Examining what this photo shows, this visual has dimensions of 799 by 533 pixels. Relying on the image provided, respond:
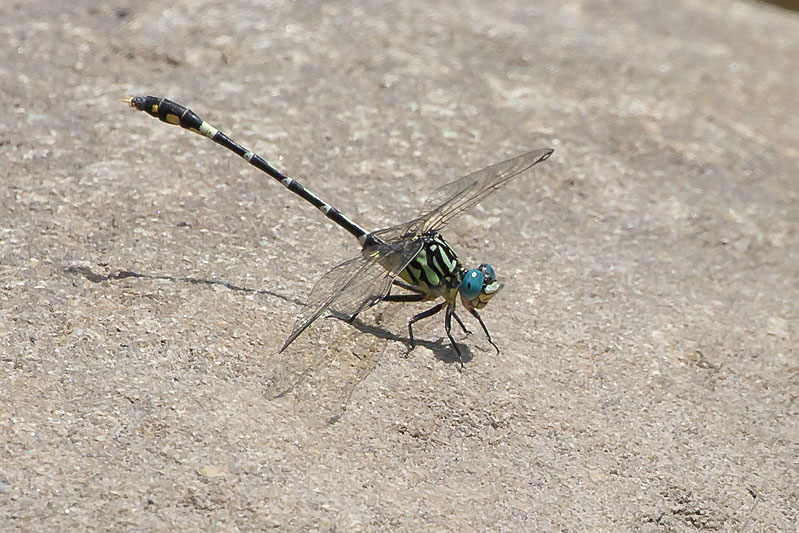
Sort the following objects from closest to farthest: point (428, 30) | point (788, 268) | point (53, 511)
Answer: point (53, 511) → point (788, 268) → point (428, 30)

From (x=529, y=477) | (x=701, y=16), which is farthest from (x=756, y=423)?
(x=701, y=16)

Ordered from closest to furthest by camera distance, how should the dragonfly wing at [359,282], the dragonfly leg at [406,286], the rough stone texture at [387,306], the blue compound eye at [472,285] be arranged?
1. the rough stone texture at [387,306]
2. the dragonfly wing at [359,282]
3. the blue compound eye at [472,285]
4. the dragonfly leg at [406,286]

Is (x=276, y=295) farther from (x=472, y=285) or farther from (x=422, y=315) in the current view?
(x=472, y=285)

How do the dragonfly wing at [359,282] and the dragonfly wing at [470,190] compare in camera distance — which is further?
the dragonfly wing at [470,190]

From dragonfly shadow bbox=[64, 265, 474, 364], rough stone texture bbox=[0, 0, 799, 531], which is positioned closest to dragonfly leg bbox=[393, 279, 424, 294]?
rough stone texture bbox=[0, 0, 799, 531]

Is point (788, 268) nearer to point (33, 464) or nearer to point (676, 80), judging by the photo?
point (676, 80)

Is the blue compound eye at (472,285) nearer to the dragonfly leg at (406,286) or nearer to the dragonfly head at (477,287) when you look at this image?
the dragonfly head at (477,287)

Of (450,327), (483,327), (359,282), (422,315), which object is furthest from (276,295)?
(483,327)

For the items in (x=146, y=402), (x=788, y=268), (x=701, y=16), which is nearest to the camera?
(x=146, y=402)

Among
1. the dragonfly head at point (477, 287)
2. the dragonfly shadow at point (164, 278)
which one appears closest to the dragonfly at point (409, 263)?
the dragonfly head at point (477, 287)
